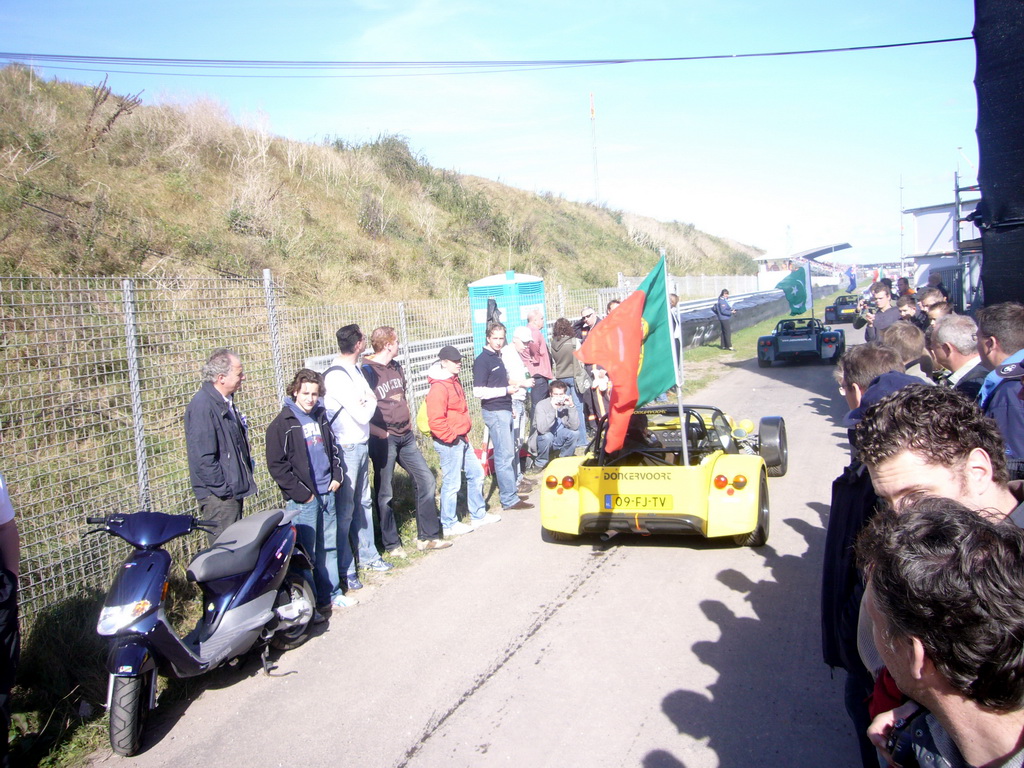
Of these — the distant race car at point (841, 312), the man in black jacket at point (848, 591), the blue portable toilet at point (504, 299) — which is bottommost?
the man in black jacket at point (848, 591)

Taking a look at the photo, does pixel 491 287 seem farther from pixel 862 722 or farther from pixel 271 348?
pixel 862 722

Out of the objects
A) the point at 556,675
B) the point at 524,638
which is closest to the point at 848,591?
the point at 556,675

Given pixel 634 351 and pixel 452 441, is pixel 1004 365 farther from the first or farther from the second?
pixel 452 441

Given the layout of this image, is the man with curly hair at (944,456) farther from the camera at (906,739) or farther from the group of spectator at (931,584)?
the camera at (906,739)

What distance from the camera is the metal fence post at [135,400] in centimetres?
594

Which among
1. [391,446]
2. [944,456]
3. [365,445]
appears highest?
[944,456]

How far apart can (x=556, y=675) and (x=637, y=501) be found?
2.16 meters

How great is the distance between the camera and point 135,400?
19.7 feet

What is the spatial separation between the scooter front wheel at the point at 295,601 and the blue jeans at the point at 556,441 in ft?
15.8

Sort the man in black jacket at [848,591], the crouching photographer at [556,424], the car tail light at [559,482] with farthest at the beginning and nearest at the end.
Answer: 1. the crouching photographer at [556,424]
2. the car tail light at [559,482]
3. the man in black jacket at [848,591]

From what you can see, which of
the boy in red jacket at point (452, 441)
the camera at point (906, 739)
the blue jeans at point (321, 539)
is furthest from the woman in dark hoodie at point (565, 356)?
the camera at point (906, 739)

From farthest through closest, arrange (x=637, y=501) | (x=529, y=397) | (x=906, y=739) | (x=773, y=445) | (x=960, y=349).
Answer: (x=529, y=397), (x=773, y=445), (x=637, y=501), (x=960, y=349), (x=906, y=739)

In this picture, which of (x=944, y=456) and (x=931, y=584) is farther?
(x=944, y=456)

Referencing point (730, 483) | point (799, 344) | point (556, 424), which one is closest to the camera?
point (730, 483)
